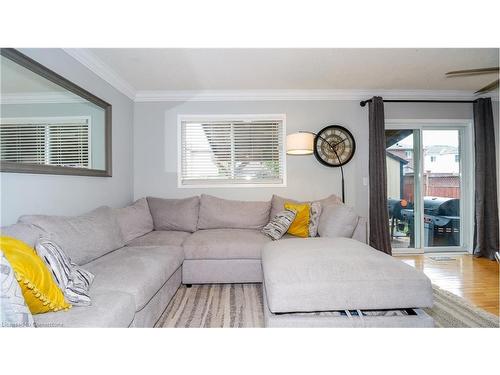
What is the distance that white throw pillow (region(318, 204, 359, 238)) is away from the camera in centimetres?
251

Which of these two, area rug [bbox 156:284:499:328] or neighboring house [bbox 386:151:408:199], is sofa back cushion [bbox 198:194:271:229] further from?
neighboring house [bbox 386:151:408:199]

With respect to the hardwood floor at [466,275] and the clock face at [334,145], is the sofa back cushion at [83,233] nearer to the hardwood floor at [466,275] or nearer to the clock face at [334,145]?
the clock face at [334,145]

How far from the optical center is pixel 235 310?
79.7 inches

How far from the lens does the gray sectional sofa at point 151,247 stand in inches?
54.9

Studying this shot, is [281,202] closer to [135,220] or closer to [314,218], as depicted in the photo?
[314,218]

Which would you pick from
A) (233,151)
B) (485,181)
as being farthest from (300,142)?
(485,181)

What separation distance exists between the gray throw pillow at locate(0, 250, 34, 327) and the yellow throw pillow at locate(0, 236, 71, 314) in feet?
0.26

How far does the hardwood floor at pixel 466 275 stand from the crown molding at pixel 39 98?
13.4 feet

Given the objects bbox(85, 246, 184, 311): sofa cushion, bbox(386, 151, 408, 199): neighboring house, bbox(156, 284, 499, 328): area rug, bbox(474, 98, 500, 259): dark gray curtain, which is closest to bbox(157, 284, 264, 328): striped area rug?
bbox(156, 284, 499, 328): area rug

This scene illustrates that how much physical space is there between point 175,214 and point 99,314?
2062mm

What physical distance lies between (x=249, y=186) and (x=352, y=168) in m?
1.60

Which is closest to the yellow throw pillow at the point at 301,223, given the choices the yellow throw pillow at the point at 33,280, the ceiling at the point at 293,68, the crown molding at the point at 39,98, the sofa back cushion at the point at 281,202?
the sofa back cushion at the point at 281,202

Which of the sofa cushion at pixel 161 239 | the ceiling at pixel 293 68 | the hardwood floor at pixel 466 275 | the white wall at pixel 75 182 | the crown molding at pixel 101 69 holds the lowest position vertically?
the hardwood floor at pixel 466 275

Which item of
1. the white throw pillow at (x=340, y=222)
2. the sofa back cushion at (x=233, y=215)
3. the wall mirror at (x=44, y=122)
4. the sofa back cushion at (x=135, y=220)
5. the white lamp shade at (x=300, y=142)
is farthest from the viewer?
the sofa back cushion at (x=233, y=215)
